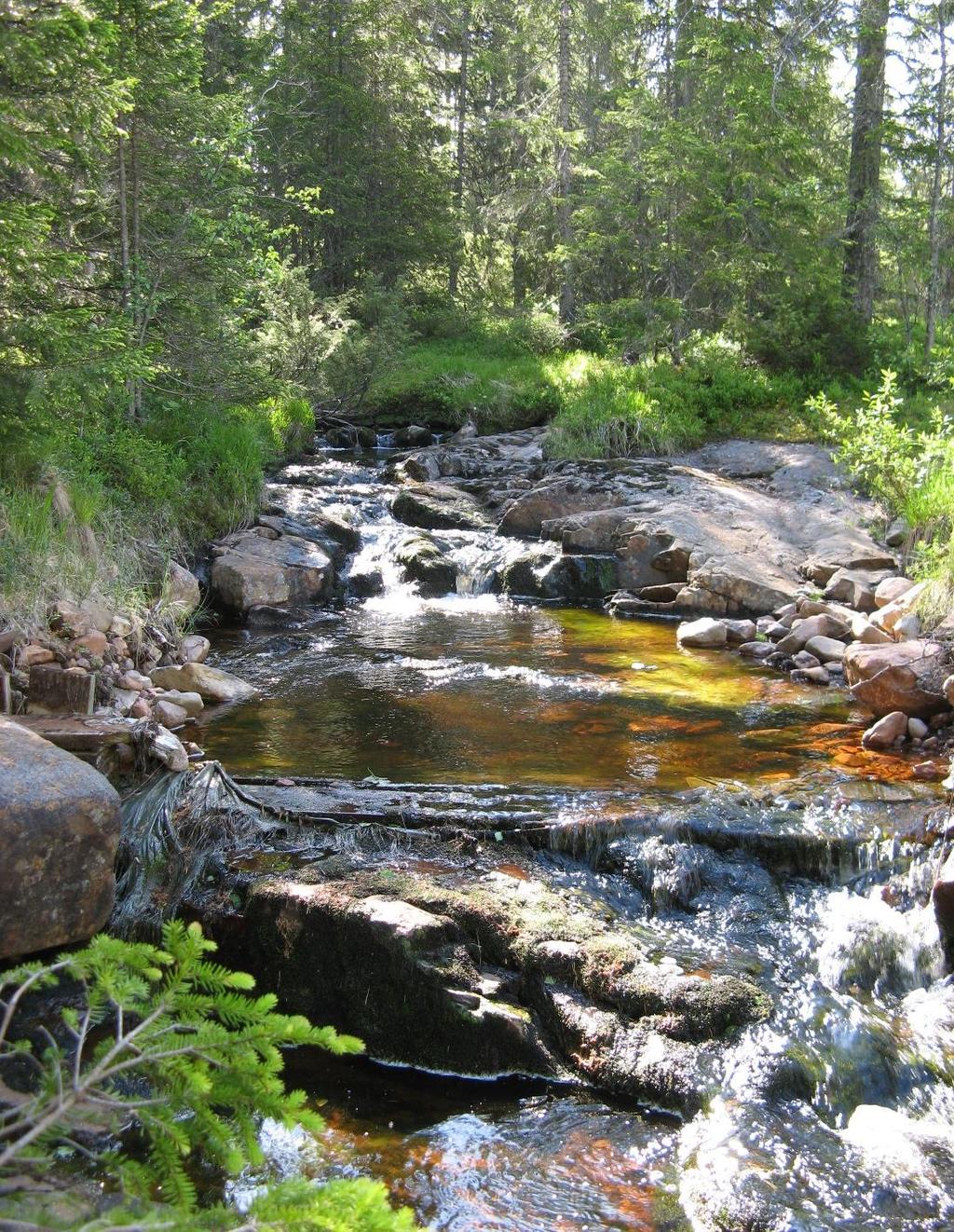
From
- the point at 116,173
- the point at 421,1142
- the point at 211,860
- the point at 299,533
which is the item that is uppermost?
the point at 116,173

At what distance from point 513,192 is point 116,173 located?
1578cm

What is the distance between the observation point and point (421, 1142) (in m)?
3.57

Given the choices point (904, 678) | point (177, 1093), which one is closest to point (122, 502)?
point (904, 678)

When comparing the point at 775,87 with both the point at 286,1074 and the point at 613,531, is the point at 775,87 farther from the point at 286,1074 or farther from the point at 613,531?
the point at 286,1074

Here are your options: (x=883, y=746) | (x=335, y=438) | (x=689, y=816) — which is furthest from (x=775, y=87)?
(x=689, y=816)

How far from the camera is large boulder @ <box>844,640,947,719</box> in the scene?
22.7 ft

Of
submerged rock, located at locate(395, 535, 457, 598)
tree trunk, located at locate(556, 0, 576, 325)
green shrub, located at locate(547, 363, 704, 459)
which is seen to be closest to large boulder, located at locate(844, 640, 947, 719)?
submerged rock, located at locate(395, 535, 457, 598)

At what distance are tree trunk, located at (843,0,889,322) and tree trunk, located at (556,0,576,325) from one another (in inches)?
232

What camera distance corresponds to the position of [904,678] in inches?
275

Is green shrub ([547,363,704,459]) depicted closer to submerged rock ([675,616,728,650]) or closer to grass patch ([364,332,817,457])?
grass patch ([364,332,817,457])

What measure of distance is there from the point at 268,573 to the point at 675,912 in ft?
22.3

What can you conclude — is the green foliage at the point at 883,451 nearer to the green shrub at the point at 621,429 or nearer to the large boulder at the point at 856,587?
the large boulder at the point at 856,587

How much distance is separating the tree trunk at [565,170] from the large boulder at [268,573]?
12.1 metres

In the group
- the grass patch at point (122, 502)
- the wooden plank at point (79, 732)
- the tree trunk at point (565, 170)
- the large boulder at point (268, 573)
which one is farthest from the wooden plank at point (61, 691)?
the tree trunk at point (565, 170)
